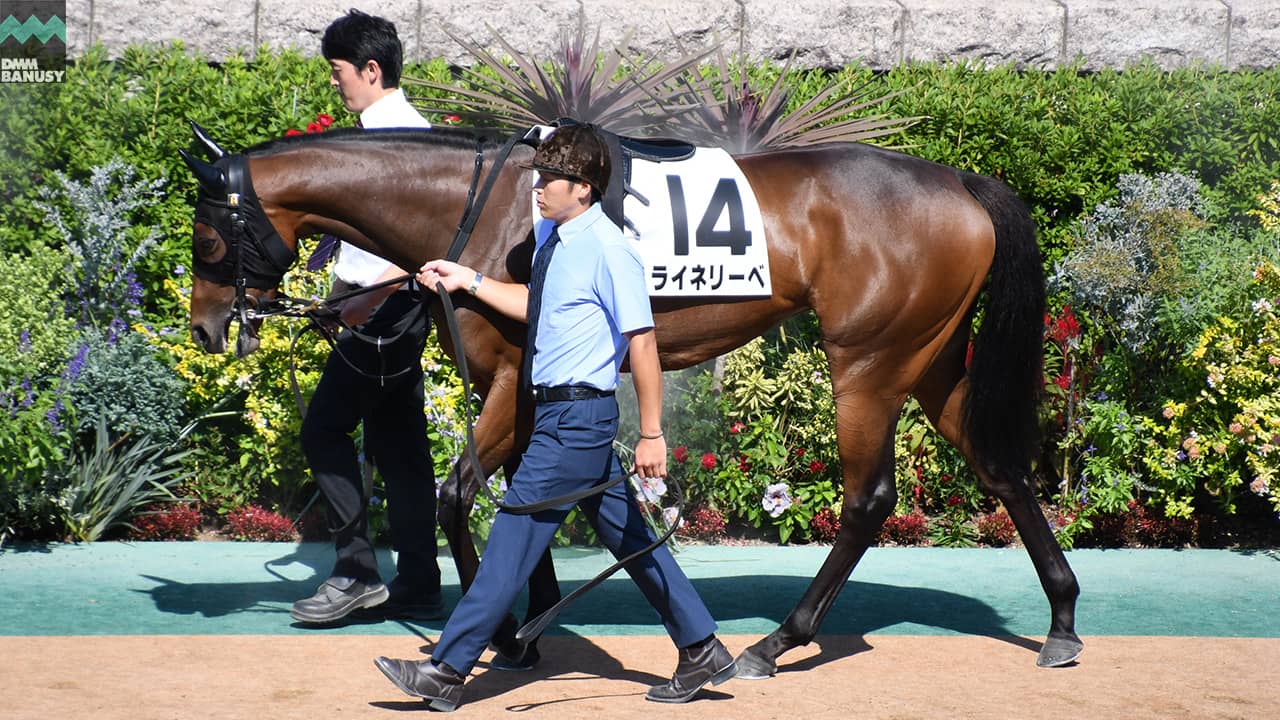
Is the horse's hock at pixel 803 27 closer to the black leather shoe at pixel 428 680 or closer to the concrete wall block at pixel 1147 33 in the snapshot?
the concrete wall block at pixel 1147 33

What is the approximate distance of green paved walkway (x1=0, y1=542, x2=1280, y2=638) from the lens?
5125mm

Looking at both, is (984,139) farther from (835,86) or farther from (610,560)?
(610,560)

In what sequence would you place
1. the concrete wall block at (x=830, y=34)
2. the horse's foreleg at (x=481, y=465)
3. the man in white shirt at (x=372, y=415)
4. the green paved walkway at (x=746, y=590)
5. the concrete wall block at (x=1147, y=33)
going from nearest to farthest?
the horse's foreleg at (x=481, y=465), the man in white shirt at (x=372, y=415), the green paved walkway at (x=746, y=590), the concrete wall block at (x=830, y=34), the concrete wall block at (x=1147, y=33)

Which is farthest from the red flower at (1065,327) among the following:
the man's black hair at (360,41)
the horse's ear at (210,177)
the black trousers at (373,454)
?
the horse's ear at (210,177)

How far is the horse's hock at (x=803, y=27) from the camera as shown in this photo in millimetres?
7508

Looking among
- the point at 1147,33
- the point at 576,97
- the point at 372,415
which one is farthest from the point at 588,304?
the point at 1147,33

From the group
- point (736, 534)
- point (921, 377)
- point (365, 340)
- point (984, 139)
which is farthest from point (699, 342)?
point (984, 139)

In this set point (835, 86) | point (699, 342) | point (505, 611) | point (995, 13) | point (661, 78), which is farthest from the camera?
point (995, 13)

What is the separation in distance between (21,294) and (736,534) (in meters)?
3.62

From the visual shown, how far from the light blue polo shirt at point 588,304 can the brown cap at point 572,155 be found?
0.14 metres

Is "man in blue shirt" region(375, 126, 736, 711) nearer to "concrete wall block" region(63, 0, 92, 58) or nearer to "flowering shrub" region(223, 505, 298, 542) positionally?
"flowering shrub" region(223, 505, 298, 542)

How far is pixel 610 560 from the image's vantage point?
634cm

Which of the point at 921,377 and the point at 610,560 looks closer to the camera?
the point at 921,377

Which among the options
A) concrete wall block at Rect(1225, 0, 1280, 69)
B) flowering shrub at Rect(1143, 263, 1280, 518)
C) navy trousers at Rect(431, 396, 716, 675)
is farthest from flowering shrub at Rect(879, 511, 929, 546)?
concrete wall block at Rect(1225, 0, 1280, 69)
